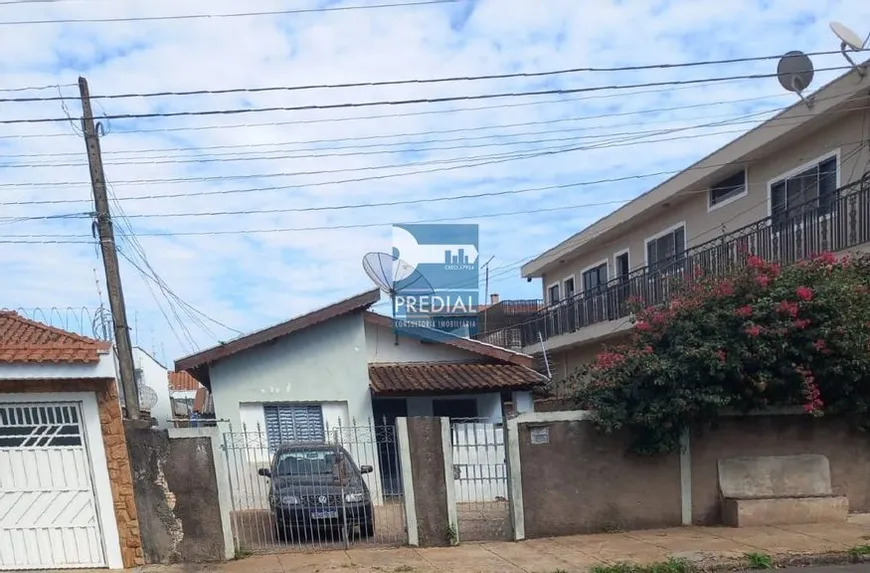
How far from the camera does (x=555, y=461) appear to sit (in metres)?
8.72

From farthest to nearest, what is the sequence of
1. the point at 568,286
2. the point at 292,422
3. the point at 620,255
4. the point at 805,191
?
1. the point at 568,286
2. the point at 620,255
3. the point at 292,422
4. the point at 805,191

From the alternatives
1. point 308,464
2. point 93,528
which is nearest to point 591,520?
point 308,464

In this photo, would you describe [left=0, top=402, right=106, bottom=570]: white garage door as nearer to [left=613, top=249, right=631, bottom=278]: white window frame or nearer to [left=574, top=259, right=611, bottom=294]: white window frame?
[left=574, top=259, right=611, bottom=294]: white window frame

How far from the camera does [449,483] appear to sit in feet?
27.2

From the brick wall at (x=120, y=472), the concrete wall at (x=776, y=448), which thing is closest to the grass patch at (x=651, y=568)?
the concrete wall at (x=776, y=448)

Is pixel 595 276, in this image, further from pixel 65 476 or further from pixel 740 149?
pixel 65 476

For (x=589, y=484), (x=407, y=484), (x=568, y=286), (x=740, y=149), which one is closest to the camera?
(x=407, y=484)

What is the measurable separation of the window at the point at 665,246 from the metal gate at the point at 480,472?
7616 mm

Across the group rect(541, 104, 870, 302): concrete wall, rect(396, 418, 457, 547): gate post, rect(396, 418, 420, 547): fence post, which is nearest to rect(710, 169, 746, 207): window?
rect(541, 104, 870, 302): concrete wall

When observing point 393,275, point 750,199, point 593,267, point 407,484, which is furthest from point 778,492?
point 593,267

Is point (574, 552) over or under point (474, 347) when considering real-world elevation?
under

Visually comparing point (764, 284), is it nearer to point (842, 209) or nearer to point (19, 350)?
point (842, 209)

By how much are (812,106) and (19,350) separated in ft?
41.1

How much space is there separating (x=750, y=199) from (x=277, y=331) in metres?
10.0
